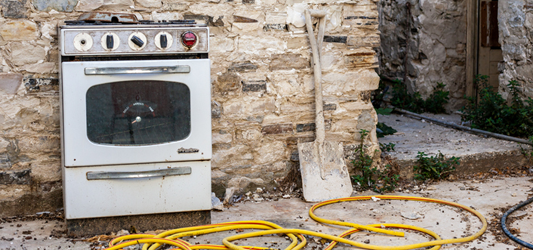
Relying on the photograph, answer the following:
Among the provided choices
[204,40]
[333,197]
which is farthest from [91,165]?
[333,197]

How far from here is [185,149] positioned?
9.21ft

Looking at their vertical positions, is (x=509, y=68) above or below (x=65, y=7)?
below

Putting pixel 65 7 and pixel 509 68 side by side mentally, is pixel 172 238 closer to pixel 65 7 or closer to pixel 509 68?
pixel 65 7

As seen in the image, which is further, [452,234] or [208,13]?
[208,13]

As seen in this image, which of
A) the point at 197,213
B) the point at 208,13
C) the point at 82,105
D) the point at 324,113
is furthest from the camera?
the point at 324,113

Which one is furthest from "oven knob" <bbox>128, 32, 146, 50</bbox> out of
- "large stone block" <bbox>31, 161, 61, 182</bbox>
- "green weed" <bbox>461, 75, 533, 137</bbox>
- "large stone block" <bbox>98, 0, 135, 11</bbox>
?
"green weed" <bbox>461, 75, 533, 137</bbox>

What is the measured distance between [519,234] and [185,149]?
192 cm

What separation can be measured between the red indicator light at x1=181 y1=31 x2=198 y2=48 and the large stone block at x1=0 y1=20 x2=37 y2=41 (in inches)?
41.4

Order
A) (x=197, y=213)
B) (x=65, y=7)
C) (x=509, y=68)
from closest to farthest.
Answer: (x=197, y=213) → (x=65, y=7) → (x=509, y=68)

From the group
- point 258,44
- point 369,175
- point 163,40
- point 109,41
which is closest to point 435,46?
point 369,175

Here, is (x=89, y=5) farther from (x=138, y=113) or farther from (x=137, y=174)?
(x=137, y=174)

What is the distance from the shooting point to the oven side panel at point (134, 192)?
2.74 meters

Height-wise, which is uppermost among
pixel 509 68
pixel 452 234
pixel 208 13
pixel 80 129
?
pixel 208 13

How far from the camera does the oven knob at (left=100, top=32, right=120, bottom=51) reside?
2.67m
